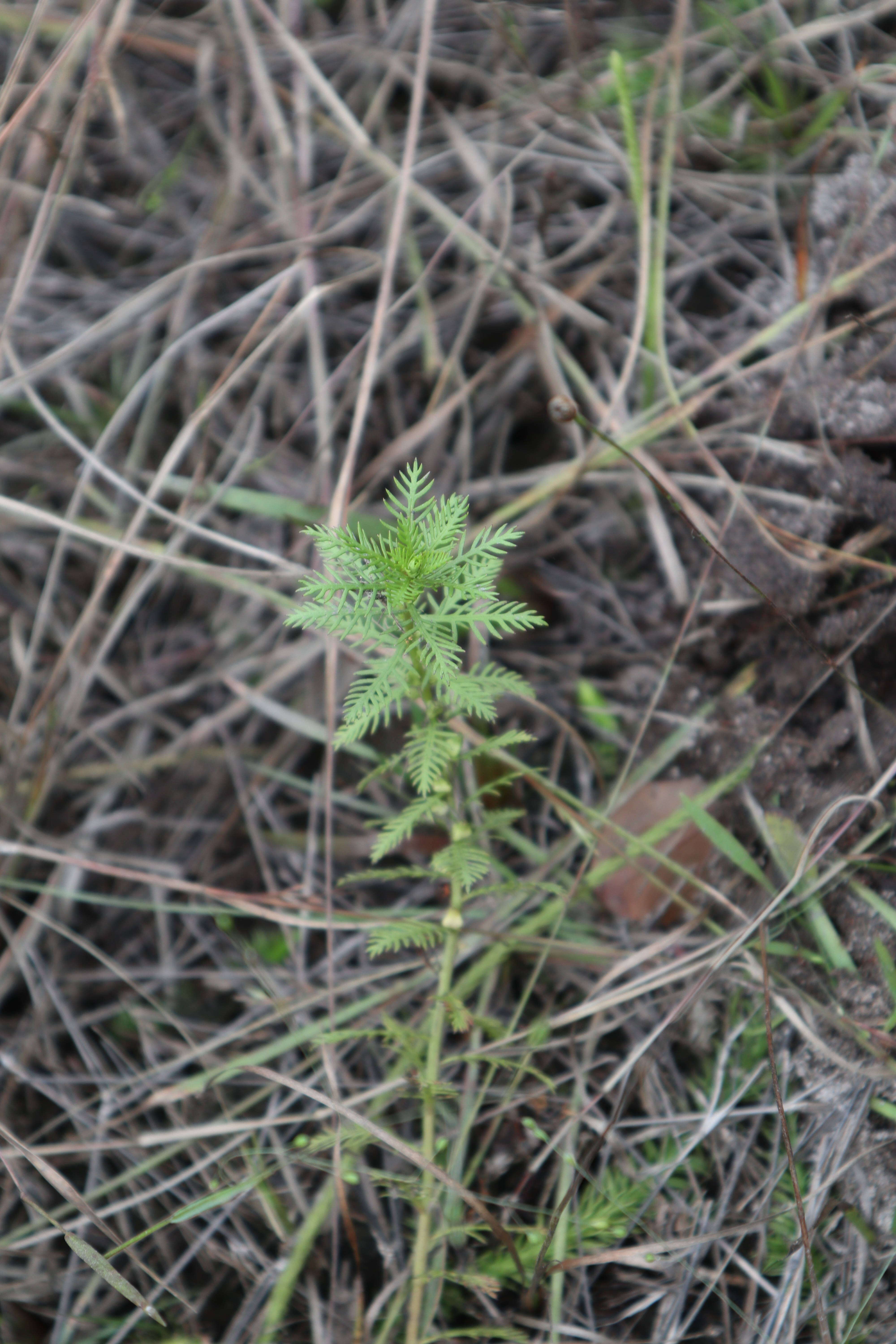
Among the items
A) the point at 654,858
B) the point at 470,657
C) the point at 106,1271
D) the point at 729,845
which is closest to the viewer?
Result: the point at 106,1271

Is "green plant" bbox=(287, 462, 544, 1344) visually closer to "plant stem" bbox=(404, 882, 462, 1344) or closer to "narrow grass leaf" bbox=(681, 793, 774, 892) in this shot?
"plant stem" bbox=(404, 882, 462, 1344)

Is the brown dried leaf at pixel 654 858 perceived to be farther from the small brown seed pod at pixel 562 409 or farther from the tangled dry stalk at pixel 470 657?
the small brown seed pod at pixel 562 409

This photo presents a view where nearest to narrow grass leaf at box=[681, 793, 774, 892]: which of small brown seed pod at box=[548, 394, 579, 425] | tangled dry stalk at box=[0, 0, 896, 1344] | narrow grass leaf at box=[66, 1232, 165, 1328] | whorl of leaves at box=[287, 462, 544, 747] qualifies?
tangled dry stalk at box=[0, 0, 896, 1344]

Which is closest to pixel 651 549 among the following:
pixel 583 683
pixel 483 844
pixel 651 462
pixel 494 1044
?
pixel 651 462

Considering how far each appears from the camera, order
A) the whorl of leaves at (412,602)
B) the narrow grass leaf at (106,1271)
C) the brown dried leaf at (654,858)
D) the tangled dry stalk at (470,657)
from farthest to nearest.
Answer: the brown dried leaf at (654,858), the tangled dry stalk at (470,657), the narrow grass leaf at (106,1271), the whorl of leaves at (412,602)

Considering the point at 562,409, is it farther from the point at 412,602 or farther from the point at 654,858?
the point at 654,858

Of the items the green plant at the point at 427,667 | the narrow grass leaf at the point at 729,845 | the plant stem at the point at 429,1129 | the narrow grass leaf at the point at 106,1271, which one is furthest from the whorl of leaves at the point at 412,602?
the narrow grass leaf at the point at 106,1271

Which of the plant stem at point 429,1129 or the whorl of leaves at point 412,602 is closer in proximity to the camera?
the whorl of leaves at point 412,602

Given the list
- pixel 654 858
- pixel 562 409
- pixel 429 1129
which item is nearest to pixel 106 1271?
pixel 429 1129
